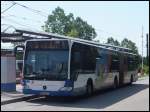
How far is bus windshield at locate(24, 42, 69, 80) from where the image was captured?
59.5 ft

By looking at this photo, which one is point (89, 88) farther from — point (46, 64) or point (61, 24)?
point (61, 24)

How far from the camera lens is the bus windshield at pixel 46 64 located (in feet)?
59.5

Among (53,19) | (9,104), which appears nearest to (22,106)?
(9,104)

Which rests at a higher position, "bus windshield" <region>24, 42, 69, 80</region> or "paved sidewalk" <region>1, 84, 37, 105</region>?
"bus windshield" <region>24, 42, 69, 80</region>

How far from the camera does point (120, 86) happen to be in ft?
102

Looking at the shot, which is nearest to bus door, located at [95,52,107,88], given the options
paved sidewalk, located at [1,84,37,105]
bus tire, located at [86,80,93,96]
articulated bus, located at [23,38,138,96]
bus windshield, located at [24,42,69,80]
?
bus tire, located at [86,80,93,96]

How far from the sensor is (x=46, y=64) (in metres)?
18.4

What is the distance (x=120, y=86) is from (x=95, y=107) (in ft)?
47.8

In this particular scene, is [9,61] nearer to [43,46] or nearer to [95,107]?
[43,46]

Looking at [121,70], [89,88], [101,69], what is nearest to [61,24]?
[121,70]

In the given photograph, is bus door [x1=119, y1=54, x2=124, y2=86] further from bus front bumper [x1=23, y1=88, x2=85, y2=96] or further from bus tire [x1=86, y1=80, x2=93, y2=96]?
bus front bumper [x1=23, y1=88, x2=85, y2=96]

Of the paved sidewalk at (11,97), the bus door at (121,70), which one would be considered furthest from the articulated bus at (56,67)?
A: the bus door at (121,70)

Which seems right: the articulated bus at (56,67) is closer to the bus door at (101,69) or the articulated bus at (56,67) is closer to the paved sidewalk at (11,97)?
the paved sidewalk at (11,97)

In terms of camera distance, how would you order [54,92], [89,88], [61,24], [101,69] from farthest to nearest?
[61,24], [101,69], [89,88], [54,92]
